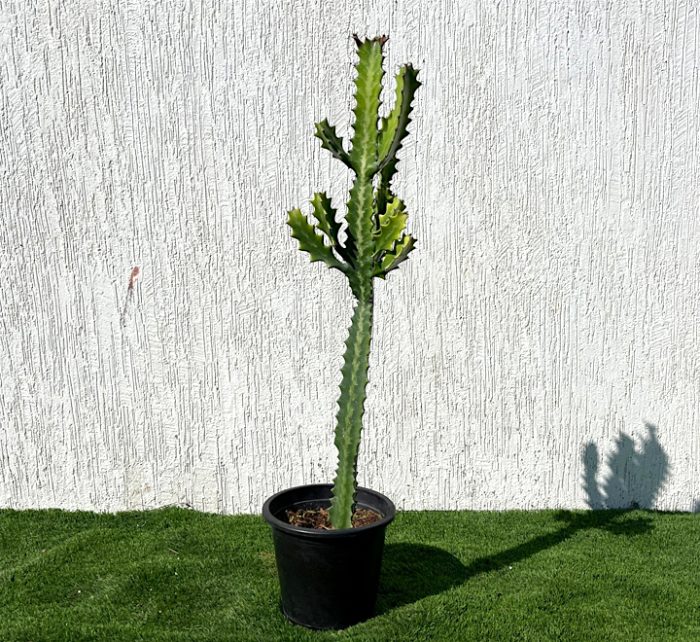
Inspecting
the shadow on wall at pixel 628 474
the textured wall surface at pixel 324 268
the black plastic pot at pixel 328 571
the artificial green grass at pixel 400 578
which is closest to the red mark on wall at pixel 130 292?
the textured wall surface at pixel 324 268

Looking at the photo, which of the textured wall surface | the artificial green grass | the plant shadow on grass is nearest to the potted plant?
the artificial green grass

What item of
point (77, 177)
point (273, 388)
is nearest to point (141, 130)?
point (77, 177)

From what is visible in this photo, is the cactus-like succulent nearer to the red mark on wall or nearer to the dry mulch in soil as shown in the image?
the dry mulch in soil

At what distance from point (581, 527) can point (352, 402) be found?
5.91 ft

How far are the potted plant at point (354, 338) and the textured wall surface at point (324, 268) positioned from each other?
1088 millimetres

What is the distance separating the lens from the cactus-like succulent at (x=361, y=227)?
112 inches

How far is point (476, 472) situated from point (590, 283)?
1234mm

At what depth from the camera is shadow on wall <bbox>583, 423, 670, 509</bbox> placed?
4180 mm

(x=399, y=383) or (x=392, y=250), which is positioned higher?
(x=392, y=250)

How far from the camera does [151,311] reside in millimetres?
4051

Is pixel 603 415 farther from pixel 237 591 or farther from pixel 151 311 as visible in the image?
pixel 151 311

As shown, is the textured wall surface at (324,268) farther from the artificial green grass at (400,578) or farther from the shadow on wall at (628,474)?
the artificial green grass at (400,578)

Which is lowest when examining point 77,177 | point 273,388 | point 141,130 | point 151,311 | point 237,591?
point 237,591

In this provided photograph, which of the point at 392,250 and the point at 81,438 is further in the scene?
the point at 81,438
